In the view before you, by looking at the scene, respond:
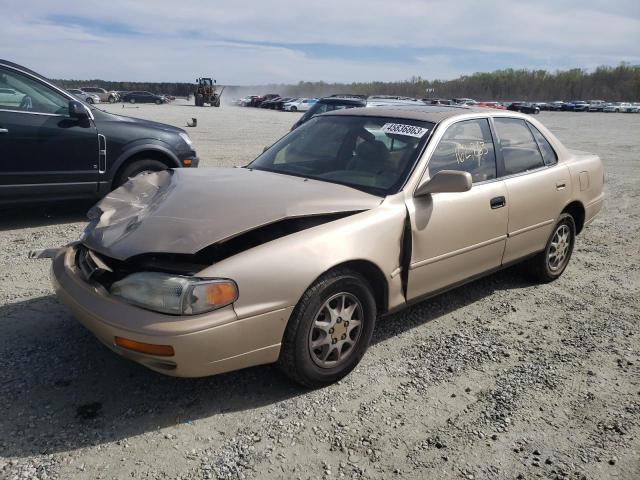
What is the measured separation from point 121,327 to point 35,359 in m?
1.04

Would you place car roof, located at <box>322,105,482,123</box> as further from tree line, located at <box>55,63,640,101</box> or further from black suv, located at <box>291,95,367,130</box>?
tree line, located at <box>55,63,640,101</box>

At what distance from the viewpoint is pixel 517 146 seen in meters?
4.54

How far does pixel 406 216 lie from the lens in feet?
11.3

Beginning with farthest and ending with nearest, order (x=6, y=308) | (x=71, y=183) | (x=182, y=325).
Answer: (x=71, y=183) < (x=6, y=308) < (x=182, y=325)

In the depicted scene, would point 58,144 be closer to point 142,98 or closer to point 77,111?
point 77,111

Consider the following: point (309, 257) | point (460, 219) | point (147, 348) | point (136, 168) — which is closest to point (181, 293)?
point (147, 348)

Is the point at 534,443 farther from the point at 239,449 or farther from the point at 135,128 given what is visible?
the point at 135,128

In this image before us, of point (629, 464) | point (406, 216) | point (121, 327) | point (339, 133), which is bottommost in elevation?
point (629, 464)

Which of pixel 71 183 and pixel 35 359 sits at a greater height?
pixel 71 183

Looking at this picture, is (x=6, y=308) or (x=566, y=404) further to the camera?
(x=6, y=308)

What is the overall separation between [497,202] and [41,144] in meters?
4.75

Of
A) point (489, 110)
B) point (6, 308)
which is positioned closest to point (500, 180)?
point (489, 110)

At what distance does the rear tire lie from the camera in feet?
21.4

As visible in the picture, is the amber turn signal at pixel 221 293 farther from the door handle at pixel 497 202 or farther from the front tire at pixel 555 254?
the front tire at pixel 555 254
